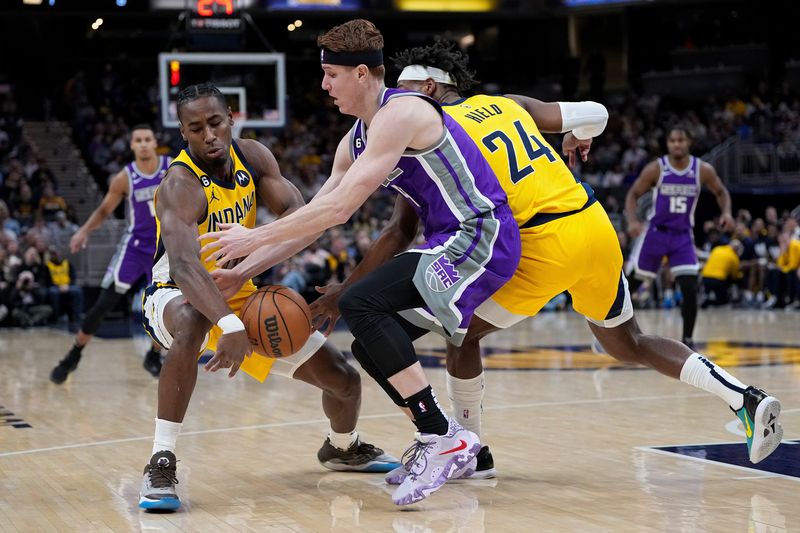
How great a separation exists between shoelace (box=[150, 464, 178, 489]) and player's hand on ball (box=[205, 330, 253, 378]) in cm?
49

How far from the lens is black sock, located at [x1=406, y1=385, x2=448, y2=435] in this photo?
4.25m

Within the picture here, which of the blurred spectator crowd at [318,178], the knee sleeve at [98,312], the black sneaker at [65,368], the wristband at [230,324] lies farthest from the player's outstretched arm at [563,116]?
the blurred spectator crowd at [318,178]

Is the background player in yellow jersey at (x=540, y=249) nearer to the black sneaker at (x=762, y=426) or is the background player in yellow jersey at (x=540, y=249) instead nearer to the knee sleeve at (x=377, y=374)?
the black sneaker at (x=762, y=426)

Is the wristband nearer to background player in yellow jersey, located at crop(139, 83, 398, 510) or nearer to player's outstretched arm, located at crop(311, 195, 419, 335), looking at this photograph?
background player in yellow jersey, located at crop(139, 83, 398, 510)

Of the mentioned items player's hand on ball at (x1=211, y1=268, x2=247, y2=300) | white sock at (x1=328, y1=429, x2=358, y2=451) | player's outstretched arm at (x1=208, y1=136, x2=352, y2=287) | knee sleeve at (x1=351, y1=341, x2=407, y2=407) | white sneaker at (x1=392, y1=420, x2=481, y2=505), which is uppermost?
player's outstretched arm at (x1=208, y1=136, x2=352, y2=287)

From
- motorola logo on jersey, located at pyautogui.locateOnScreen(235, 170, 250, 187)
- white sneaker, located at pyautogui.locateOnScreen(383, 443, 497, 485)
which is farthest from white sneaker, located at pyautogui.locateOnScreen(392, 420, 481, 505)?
motorola logo on jersey, located at pyautogui.locateOnScreen(235, 170, 250, 187)

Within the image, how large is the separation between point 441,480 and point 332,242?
13329 millimetres

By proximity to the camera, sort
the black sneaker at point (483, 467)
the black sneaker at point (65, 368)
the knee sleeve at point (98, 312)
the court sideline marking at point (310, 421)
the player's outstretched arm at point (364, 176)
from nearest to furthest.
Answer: the player's outstretched arm at point (364, 176)
the black sneaker at point (483, 467)
the court sideline marking at point (310, 421)
the black sneaker at point (65, 368)
the knee sleeve at point (98, 312)

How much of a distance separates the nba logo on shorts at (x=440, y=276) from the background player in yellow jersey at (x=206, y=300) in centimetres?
74

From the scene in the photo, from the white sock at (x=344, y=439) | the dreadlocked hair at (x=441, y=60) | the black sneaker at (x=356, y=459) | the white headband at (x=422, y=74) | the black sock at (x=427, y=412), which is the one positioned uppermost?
the dreadlocked hair at (x=441, y=60)

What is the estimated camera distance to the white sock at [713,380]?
4.65 meters

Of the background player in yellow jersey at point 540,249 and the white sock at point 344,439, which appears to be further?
the white sock at point 344,439

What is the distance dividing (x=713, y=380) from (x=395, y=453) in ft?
5.21

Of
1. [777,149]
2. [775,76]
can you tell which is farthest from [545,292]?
[775,76]
